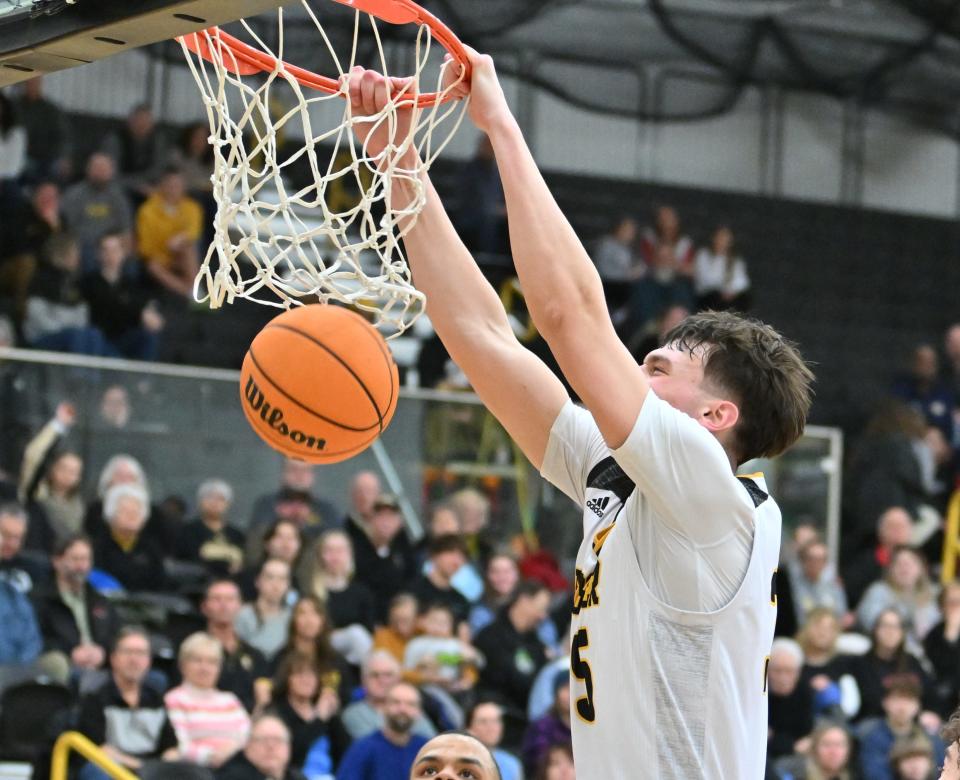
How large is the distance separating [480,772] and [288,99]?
8.98 meters

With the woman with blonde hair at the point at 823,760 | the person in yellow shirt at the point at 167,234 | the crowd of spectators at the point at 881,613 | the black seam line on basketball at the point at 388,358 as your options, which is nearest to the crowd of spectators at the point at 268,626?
the woman with blonde hair at the point at 823,760

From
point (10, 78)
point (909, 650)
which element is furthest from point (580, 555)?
point (909, 650)

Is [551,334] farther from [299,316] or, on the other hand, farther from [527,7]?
[527,7]

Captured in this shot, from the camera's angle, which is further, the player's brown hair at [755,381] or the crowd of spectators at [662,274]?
the crowd of spectators at [662,274]

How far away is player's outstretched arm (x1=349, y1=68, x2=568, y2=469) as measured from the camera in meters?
3.38

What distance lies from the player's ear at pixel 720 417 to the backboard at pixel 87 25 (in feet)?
3.61

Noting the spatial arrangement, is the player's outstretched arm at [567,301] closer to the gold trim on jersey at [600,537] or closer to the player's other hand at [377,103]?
the gold trim on jersey at [600,537]

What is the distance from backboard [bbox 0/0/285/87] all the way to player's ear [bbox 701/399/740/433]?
1099mm

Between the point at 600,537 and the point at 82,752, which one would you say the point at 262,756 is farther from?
the point at 600,537

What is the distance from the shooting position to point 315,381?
3365 millimetres

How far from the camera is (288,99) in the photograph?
12781 millimetres

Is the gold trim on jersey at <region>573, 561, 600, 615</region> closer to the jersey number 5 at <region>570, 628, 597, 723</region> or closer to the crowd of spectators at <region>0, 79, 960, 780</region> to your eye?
the jersey number 5 at <region>570, 628, 597, 723</region>

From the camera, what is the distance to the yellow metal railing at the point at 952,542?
11805mm

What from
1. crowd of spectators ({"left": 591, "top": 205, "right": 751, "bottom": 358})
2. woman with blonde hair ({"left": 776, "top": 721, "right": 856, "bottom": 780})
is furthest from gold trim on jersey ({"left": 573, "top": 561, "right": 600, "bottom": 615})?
crowd of spectators ({"left": 591, "top": 205, "right": 751, "bottom": 358})
